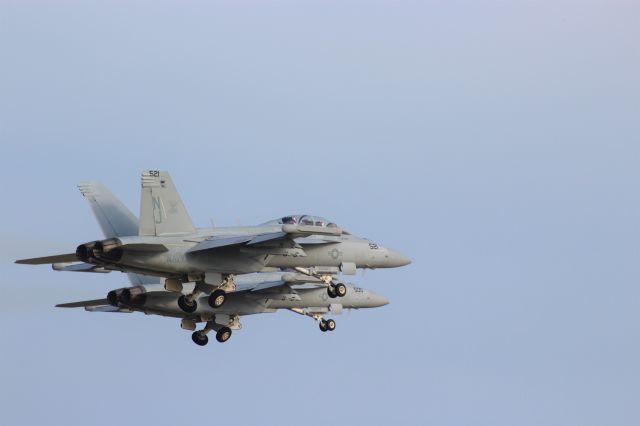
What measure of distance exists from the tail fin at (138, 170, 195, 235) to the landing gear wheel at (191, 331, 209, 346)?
11877 millimetres

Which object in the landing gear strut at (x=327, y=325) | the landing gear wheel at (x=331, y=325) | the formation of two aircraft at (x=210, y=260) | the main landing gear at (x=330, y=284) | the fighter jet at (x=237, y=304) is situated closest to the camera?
the formation of two aircraft at (x=210, y=260)

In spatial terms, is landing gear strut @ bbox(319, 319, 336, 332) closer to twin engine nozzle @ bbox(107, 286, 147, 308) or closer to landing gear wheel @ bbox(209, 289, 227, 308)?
twin engine nozzle @ bbox(107, 286, 147, 308)

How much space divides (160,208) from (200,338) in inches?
508

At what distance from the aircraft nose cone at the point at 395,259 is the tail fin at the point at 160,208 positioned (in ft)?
31.7

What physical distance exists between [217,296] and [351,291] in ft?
48.2

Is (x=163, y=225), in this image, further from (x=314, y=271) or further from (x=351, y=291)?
(x=351, y=291)

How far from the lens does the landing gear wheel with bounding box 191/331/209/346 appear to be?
68688 millimetres

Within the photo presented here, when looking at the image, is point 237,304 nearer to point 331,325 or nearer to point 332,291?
point 331,325

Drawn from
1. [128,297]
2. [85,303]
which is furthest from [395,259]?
[85,303]

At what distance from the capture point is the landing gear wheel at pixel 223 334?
226ft

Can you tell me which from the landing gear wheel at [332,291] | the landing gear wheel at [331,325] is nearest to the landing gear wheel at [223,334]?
the landing gear wheel at [331,325]

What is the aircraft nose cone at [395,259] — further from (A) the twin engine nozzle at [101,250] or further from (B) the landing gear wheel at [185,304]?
(A) the twin engine nozzle at [101,250]

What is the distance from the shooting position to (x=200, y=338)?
226 ft

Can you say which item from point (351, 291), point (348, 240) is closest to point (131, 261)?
point (348, 240)
